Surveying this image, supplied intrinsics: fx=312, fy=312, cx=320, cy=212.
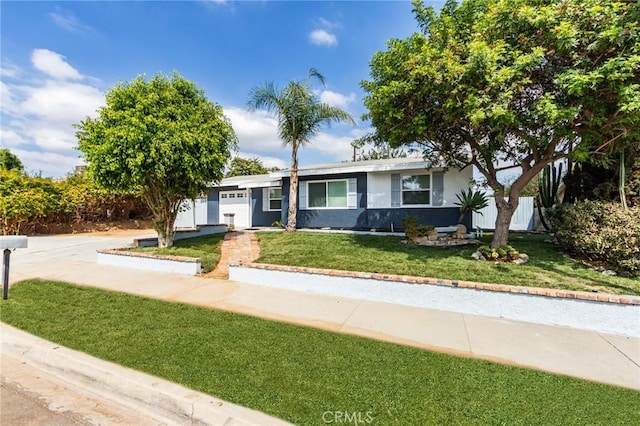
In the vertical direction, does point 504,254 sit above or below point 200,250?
above

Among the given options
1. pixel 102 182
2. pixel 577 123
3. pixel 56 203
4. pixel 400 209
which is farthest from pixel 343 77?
pixel 56 203

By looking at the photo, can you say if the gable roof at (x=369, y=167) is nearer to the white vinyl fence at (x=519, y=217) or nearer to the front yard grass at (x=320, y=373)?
the white vinyl fence at (x=519, y=217)

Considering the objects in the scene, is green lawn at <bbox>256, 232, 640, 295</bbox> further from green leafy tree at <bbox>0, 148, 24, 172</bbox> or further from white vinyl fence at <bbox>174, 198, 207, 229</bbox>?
green leafy tree at <bbox>0, 148, 24, 172</bbox>

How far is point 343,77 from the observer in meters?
13.8

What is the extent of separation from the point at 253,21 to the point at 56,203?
13882 mm

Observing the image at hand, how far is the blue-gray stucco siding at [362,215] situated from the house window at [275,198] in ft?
4.53

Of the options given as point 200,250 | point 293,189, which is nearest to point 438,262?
point 200,250

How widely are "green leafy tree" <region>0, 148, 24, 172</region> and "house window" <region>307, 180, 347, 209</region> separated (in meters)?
22.8

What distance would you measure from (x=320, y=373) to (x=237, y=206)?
653 inches

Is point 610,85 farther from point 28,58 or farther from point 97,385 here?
point 28,58

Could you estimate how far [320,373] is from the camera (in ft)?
11.1

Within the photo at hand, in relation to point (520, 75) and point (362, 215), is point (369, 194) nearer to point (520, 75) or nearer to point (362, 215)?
point (362, 215)

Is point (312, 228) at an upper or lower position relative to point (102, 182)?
lower

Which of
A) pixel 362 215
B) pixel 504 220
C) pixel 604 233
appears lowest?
pixel 604 233
